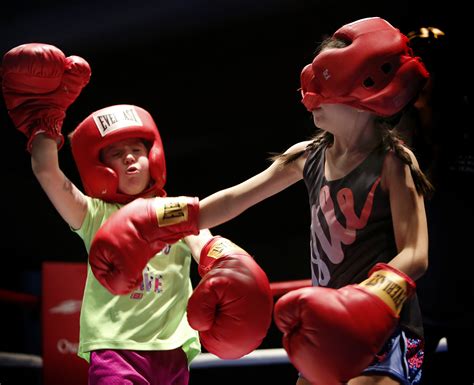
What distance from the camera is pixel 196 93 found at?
3.59 metres

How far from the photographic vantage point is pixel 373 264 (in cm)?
164

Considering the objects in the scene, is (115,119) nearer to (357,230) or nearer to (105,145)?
(105,145)

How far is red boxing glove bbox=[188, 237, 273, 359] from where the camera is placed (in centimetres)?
170

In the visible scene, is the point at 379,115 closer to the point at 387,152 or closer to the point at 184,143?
the point at 387,152

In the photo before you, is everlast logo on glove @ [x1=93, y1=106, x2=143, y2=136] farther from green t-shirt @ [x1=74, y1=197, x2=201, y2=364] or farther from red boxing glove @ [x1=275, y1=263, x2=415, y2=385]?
red boxing glove @ [x1=275, y1=263, x2=415, y2=385]

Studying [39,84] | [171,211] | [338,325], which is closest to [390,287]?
[338,325]

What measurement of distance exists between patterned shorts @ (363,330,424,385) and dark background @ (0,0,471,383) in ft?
5.33

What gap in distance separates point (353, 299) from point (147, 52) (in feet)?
7.55

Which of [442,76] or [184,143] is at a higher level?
[442,76]

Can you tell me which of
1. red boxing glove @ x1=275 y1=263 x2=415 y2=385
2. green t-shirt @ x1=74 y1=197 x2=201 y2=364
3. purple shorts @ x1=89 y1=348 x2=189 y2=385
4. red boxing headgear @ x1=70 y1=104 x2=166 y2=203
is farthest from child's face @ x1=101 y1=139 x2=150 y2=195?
red boxing glove @ x1=275 y1=263 x2=415 y2=385

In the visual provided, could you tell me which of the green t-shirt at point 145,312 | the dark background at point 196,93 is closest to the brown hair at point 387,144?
the green t-shirt at point 145,312

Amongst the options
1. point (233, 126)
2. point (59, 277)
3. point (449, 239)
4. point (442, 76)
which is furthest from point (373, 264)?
point (233, 126)

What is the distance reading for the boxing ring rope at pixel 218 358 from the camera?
2.68 meters

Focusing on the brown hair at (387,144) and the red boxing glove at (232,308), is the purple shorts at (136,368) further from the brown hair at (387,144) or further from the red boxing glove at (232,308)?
the brown hair at (387,144)
